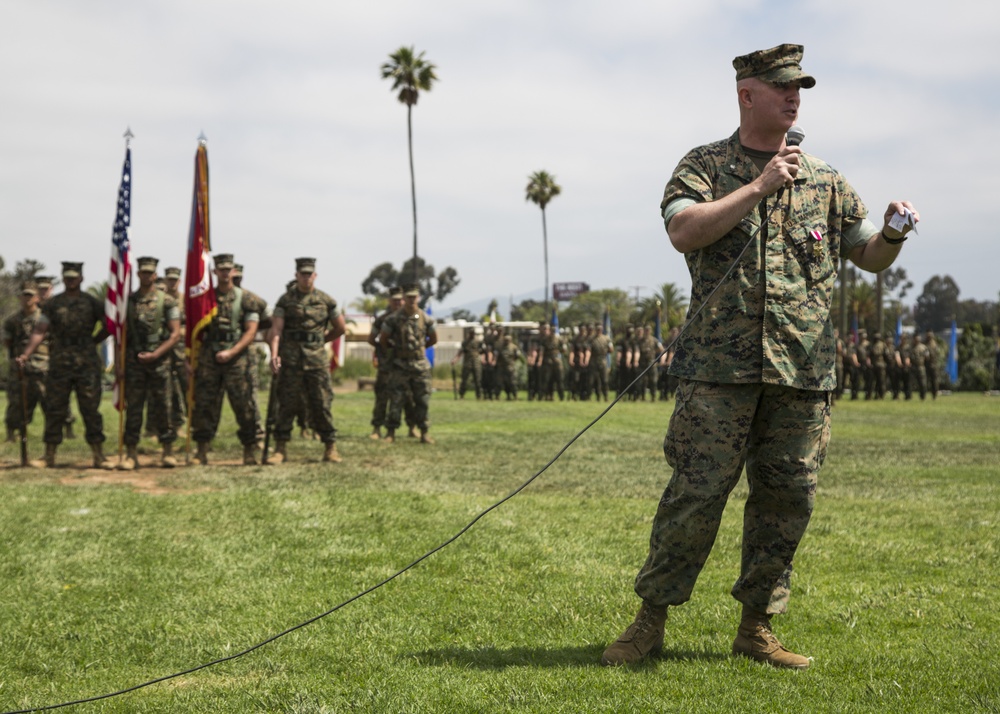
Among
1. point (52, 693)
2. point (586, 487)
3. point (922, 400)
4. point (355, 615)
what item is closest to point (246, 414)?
point (586, 487)

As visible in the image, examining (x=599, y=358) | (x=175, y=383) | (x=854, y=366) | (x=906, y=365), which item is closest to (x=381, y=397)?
(x=175, y=383)

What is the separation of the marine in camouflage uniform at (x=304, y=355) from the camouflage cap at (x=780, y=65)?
8.91 meters

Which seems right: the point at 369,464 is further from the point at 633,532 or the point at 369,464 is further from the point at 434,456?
the point at 633,532

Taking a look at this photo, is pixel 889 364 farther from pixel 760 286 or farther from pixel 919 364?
pixel 760 286

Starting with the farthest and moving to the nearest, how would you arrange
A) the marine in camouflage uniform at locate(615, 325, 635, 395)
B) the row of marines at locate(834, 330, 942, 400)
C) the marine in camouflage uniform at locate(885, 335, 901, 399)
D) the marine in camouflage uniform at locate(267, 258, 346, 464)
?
the marine in camouflage uniform at locate(885, 335, 901, 399) < the marine in camouflage uniform at locate(615, 325, 635, 395) < the row of marines at locate(834, 330, 942, 400) < the marine in camouflage uniform at locate(267, 258, 346, 464)

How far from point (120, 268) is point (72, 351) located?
1.09 meters

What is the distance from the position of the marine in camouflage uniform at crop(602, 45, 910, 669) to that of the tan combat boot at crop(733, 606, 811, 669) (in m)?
0.02

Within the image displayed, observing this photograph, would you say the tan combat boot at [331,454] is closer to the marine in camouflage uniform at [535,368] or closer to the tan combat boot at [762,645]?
the tan combat boot at [762,645]

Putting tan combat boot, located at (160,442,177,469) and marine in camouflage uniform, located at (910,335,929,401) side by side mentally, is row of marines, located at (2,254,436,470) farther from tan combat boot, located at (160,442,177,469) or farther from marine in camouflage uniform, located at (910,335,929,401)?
marine in camouflage uniform, located at (910,335,929,401)

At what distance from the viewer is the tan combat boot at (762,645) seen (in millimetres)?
4160

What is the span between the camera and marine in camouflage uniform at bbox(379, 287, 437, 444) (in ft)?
48.9

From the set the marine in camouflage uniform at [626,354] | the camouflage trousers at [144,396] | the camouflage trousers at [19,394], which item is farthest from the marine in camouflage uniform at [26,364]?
the marine in camouflage uniform at [626,354]

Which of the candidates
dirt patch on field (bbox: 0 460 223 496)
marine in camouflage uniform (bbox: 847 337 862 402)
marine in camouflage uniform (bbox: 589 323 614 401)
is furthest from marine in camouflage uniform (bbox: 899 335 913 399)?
dirt patch on field (bbox: 0 460 223 496)

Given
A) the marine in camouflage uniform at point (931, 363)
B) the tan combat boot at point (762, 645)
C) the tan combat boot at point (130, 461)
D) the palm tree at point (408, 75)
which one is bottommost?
Result: the tan combat boot at point (762, 645)
